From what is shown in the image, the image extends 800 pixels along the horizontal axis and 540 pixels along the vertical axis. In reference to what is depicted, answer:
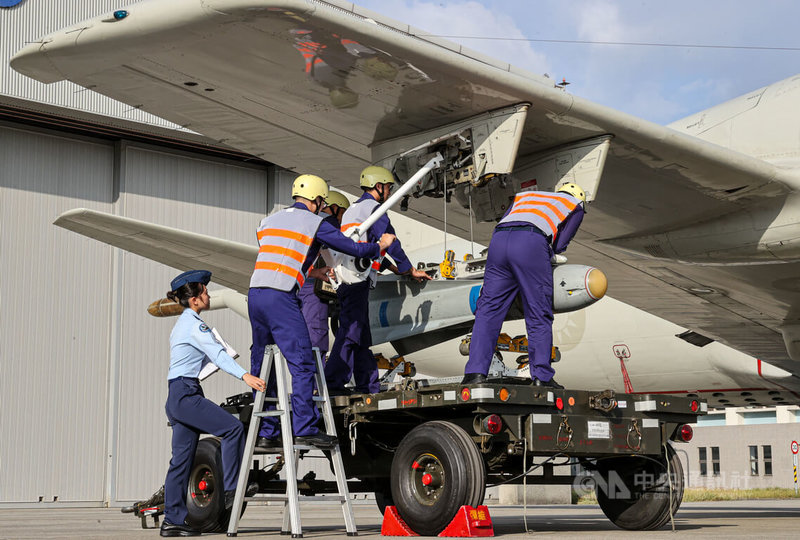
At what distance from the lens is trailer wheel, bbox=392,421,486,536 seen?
6145 mm

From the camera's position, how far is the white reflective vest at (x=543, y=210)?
7.21 m

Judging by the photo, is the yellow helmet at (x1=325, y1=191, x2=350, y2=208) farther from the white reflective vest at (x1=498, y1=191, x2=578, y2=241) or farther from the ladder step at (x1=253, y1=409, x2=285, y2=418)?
the ladder step at (x1=253, y1=409, x2=285, y2=418)

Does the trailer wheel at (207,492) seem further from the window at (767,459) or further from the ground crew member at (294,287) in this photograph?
the window at (767,459)

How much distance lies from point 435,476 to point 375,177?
2919mm

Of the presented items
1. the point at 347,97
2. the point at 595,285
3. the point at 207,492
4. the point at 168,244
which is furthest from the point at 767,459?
the point at 347,97

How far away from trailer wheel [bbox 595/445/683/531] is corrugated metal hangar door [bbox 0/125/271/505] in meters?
17.8

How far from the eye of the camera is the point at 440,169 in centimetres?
803

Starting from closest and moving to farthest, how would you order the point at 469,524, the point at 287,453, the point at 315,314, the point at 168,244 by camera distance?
the point at 469,524 < the point at 287,453 < the point at 315,314 < the point at 168,244

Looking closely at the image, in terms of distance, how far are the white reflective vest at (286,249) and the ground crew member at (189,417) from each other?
2.33 ft

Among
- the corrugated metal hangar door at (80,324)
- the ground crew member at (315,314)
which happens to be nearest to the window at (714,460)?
the corrugated metal hangar door at (80,324)

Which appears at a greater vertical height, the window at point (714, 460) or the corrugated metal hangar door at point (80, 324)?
the corrugated metal hangar door at point (80, 324)

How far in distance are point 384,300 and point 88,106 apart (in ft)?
52.2

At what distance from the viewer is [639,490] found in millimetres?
7664

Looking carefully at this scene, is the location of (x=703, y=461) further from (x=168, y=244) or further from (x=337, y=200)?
(x=337, y=200)
